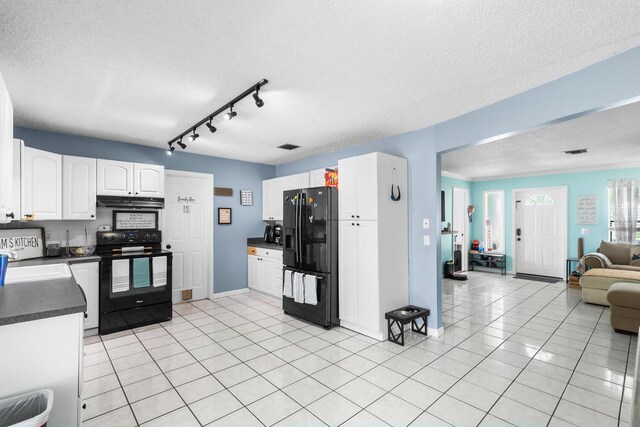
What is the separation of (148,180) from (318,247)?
264 centimetres

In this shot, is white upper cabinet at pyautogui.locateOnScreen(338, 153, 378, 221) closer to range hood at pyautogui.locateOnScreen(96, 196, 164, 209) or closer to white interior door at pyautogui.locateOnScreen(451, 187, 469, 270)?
range hood at pyautogui.locateOnScreen(96, 196, 164, 209)

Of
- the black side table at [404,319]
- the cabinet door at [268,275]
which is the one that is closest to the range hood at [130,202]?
the cabinet door at [268,275]

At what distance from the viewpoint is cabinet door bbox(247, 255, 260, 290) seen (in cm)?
548

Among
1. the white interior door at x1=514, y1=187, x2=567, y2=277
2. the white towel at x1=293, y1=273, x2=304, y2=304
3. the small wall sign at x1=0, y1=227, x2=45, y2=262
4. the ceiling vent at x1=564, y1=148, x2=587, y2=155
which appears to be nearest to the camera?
the small wall sign at x1=0, y1=227, x2=45, y2=262

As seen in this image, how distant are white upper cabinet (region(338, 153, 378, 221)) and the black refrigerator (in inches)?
6.7

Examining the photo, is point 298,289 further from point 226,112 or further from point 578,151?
point 578,151

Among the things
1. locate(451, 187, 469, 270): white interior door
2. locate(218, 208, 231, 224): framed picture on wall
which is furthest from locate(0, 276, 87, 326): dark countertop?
locate(451, 187, 469, 270): white interior door

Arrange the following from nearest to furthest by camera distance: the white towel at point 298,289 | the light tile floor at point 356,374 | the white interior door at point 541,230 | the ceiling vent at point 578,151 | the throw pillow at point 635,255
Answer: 1. the light tile floor at point 356,374
2. the white towel at point 298,289
3. the ceiling vent at point 578,151
4. the throw pillow at point 635,255
5. the white interior door at point 541,230

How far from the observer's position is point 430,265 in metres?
3.63

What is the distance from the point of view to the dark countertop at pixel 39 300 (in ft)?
4.36

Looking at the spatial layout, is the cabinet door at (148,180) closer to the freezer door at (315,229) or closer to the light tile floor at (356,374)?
the light tile floor at (356,374)

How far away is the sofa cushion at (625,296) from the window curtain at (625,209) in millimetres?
3099

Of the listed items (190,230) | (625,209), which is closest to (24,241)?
(190,230)

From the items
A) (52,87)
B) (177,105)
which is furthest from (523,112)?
(52,87)
